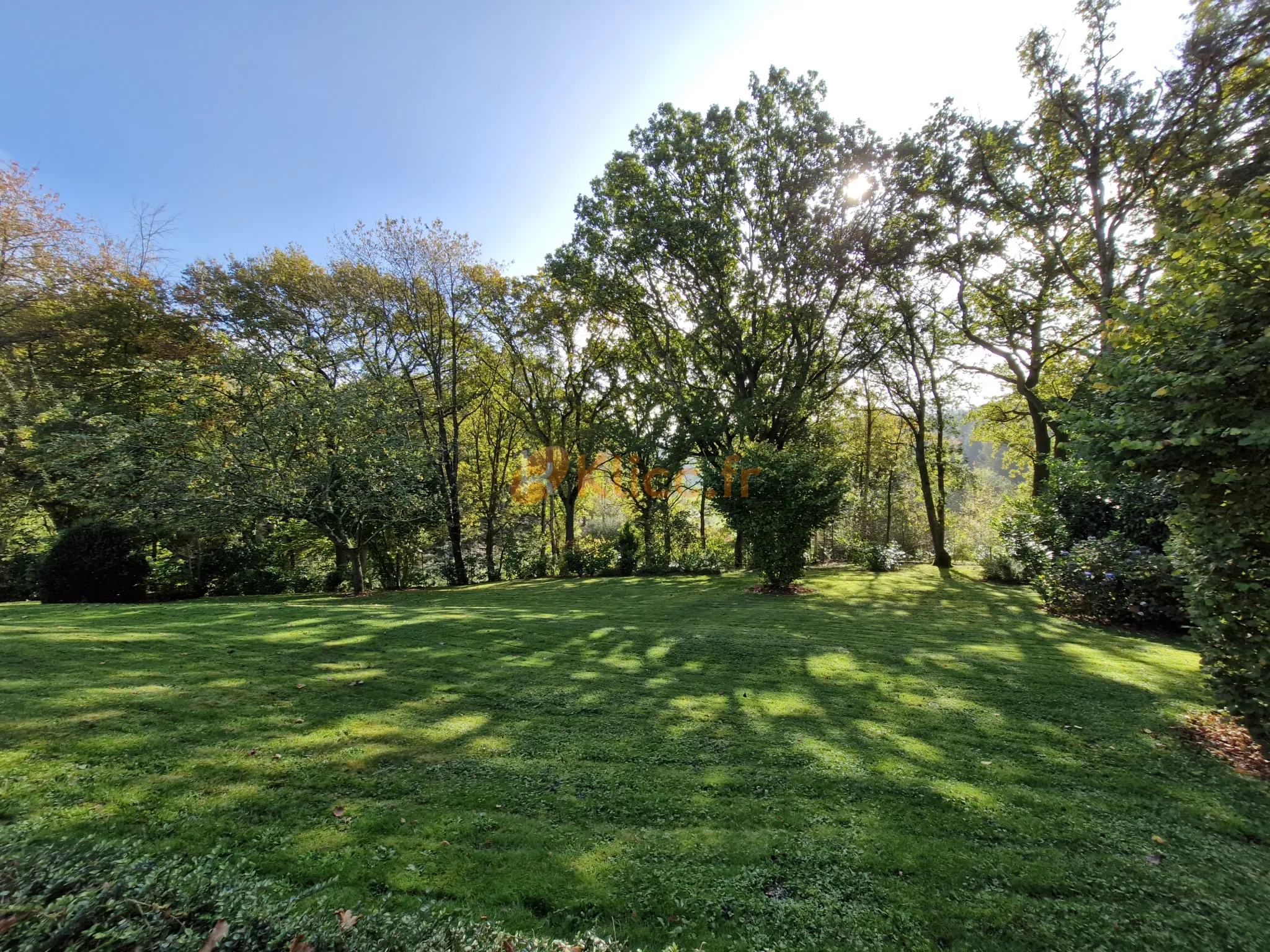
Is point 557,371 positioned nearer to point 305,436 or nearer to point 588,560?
point 588,560

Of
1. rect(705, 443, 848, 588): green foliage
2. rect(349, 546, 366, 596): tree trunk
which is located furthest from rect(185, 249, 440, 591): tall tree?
rect(705, 443, 848, 588): green foliage

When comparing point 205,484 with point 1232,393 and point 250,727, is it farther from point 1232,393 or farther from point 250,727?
point 1232,393

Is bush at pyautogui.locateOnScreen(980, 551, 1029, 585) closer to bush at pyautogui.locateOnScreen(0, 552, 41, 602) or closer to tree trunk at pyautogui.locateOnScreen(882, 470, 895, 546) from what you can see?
tree trunk at pyautogui.locateOnScreen(882, 470, 895, 546)

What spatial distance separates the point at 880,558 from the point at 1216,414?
56.8 feet

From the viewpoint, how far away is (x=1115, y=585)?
8117 mm

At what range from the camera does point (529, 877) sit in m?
2.16

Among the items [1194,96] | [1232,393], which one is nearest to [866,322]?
[1194,96]

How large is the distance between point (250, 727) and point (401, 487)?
10789 millimetres

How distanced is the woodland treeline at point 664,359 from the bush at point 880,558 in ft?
0.42

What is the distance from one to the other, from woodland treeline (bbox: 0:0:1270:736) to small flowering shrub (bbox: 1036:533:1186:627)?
5 centimetres

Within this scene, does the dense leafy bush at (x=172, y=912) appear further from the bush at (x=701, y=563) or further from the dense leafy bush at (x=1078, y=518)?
the bush at (x=701, y=563)

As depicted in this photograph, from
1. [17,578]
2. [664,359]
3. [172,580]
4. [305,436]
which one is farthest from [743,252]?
[17,578]

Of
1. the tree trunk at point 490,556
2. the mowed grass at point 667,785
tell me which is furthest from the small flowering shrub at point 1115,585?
the tree trunk at point 490,556

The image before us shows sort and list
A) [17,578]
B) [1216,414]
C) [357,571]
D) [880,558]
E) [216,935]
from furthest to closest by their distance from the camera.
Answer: [880,558]
[357,571]
[17,578]
[1216,414]
[216,935]
